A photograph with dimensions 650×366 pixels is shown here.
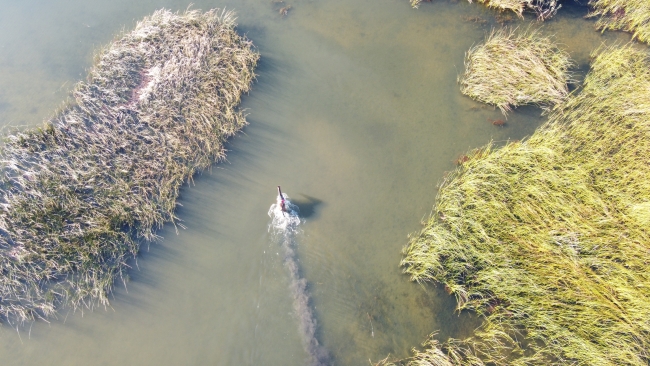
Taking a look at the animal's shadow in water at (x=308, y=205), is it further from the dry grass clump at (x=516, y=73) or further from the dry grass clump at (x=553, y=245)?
the dry grass clump at (x=516, y=73)

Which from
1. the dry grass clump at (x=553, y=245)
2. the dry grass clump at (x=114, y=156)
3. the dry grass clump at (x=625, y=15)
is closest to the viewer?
the dry grass clump at (x=553, y=245)

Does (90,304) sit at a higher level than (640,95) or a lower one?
lower

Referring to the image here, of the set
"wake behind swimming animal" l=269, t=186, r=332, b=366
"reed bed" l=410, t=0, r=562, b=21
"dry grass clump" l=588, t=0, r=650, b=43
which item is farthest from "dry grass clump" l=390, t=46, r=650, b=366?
"reed bed" l=410, t=0, r=562, b=21

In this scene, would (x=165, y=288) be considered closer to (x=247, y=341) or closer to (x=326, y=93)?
(x=247, y=341)

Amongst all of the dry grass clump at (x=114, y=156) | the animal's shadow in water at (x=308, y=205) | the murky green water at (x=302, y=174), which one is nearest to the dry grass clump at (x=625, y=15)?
the murky green water at (x=302, y=174)

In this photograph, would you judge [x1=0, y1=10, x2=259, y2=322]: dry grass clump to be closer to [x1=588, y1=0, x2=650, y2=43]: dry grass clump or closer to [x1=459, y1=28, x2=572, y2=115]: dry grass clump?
[x1=459, y1=28, x2=572, y2=115]: dry grass clump

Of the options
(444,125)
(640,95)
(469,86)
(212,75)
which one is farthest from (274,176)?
(640,95)

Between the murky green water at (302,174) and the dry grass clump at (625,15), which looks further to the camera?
the dry grass clump at (625,15)

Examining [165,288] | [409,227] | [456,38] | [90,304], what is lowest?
[90,304]
